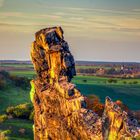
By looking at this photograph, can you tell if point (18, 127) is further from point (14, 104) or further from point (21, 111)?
point (14, 104)

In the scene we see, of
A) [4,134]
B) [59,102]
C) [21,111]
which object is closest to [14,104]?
[21,111]

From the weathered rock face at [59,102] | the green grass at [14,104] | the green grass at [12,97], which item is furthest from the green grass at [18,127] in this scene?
the weathered rock face at [59,102]

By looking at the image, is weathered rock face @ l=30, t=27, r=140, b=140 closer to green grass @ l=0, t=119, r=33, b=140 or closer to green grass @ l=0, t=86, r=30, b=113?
green grass @ l=0, t=119, r=33, b=140

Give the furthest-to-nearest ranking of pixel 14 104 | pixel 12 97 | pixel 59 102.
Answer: pixel 12 97
pixel 14 104
pixel 59 102

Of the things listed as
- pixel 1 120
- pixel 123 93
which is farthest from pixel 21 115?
pixel 123 93

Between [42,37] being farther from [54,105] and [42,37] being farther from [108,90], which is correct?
[108,90]

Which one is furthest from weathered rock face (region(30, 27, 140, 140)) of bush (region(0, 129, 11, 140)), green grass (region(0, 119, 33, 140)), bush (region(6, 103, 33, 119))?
bush (region(6, 103, 33, 119))

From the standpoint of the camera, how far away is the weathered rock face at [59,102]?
42938 mm

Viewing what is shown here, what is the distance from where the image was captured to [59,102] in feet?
155

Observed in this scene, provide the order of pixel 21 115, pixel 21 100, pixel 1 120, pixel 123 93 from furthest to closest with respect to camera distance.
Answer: pixel 123 93, pixel 21 100, pixel 21 115, pixel 1 120

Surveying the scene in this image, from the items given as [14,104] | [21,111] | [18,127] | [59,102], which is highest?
[59,102]

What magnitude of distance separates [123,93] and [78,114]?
105m

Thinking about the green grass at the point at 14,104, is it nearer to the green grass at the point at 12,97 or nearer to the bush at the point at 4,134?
the green grass at the point at 12,97

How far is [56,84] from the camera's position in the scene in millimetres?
47969
